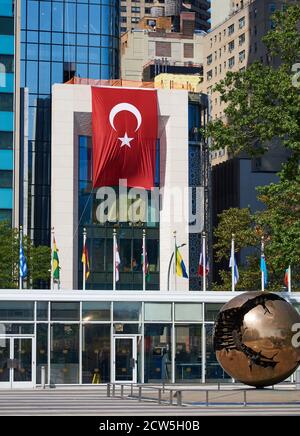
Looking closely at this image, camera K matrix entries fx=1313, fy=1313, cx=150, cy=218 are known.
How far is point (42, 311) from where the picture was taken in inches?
2306

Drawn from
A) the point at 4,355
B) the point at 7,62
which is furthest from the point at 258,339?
the point at 7,62

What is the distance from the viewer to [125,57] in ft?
576

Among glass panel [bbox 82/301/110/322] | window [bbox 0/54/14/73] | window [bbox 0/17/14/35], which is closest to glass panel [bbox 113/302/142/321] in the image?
glass panel [bbox 82/301/110/322]

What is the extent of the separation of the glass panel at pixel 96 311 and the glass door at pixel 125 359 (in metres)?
1.22

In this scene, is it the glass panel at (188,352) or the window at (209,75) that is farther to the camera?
the window at (209,75)

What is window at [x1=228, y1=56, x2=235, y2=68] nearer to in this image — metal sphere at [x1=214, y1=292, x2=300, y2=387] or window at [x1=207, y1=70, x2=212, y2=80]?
window at [x1=207, y1=70, x2=212, y2=80]

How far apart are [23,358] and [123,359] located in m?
4.71

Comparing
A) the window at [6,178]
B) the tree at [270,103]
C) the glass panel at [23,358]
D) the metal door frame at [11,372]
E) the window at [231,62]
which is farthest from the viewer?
the window at [231,62]

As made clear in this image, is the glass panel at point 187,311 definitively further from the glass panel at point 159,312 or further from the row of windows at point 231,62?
the row of windows at point 231,62

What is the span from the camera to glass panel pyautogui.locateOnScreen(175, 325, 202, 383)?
60031 mm

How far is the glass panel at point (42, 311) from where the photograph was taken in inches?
2304

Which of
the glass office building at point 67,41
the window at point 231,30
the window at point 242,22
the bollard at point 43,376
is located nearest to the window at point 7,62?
the glass office building at point 67,41

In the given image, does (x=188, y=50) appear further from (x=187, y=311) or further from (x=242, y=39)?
(x=187, y=311)

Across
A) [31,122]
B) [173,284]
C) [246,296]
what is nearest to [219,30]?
[31,122]
